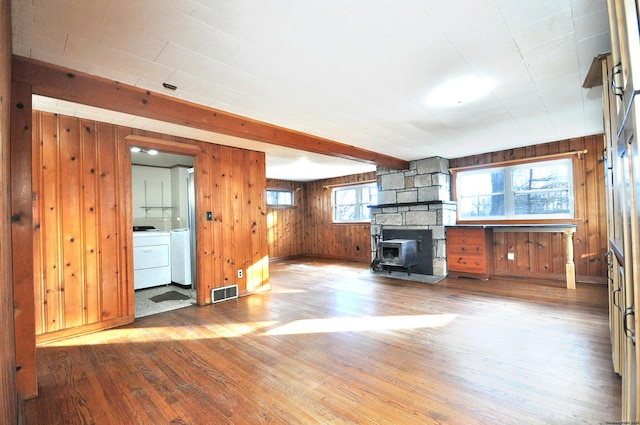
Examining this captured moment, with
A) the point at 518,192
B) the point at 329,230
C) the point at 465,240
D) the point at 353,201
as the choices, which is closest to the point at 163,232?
the point at 329,230

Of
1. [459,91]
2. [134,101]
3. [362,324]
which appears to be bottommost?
[362,324]

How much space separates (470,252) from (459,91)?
130 inches

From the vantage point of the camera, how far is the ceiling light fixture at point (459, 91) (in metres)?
2.37

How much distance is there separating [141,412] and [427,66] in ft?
9.58

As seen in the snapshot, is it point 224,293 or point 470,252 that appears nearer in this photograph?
point 224,293

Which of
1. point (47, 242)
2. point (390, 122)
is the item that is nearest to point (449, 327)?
point (390, 122)

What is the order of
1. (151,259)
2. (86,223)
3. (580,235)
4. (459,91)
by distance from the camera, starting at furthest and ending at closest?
(151,259), (580,235), (86,223), (459,91)

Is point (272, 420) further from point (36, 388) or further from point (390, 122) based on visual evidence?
point (390, 122)

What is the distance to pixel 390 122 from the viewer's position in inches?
131

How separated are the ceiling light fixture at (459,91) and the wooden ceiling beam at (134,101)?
5.35ft

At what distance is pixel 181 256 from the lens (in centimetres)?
484

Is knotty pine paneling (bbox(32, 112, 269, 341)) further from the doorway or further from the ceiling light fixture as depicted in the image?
the ceiling light fixture

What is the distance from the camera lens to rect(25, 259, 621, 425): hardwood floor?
1679 millimetres

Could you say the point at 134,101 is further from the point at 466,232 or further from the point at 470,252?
the point at 470,252
